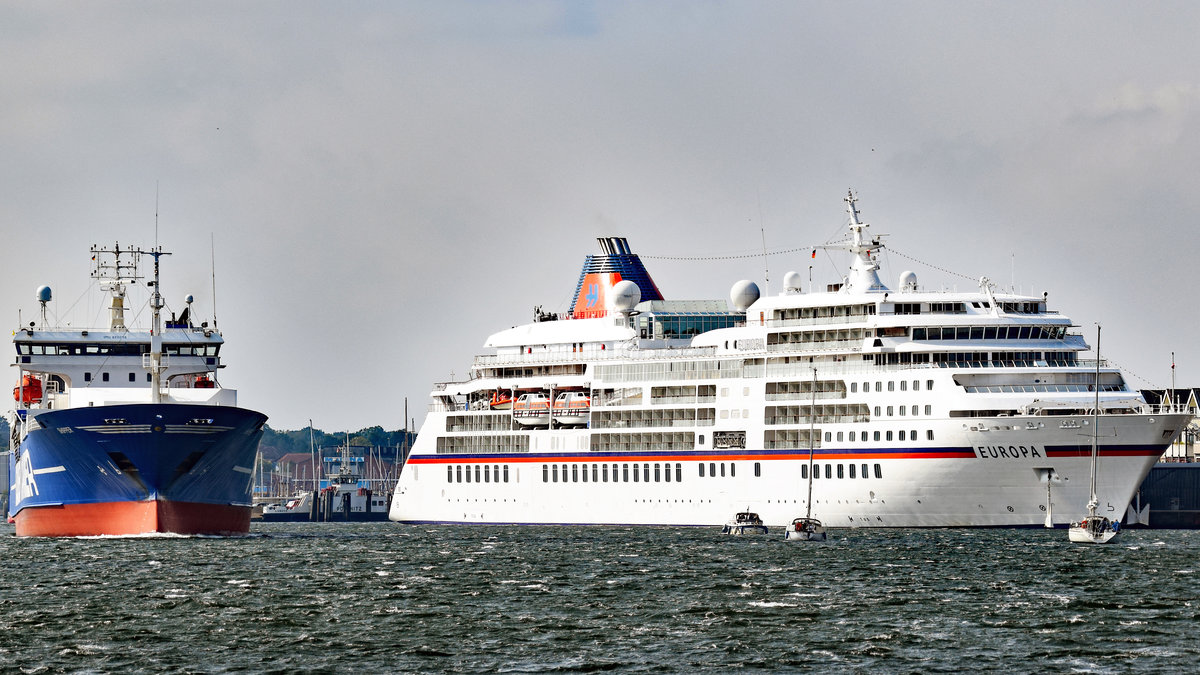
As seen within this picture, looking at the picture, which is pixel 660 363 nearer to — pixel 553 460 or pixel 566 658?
pixel 553 460

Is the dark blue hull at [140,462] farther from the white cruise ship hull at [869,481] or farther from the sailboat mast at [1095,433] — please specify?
the sailboat mast at [1095,433]

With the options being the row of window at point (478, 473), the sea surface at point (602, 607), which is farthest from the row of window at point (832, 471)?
the row of window at point (478, 473)

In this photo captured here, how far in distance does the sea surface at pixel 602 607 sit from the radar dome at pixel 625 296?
28.1 metres

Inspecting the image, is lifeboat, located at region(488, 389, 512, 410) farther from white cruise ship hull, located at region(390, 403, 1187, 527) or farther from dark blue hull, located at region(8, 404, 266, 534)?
dark blue hull, located at region(8, 404, 266, 534)

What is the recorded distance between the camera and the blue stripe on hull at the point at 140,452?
241 feet

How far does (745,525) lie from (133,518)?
28476 millimetres

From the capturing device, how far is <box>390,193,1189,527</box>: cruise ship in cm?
8644

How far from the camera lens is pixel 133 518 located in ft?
247

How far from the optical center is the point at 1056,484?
8612 centimetres

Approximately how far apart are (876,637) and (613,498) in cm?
5442

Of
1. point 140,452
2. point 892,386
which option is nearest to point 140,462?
point 140,452

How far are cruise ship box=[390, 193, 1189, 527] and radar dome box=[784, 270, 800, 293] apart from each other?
0.32ft

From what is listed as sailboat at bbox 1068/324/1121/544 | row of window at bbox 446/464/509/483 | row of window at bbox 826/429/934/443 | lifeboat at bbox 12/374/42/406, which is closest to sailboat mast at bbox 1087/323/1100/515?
sailboat at bbox 1068/324/1121/544

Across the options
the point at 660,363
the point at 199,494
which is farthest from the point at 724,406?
the point at 199,494
